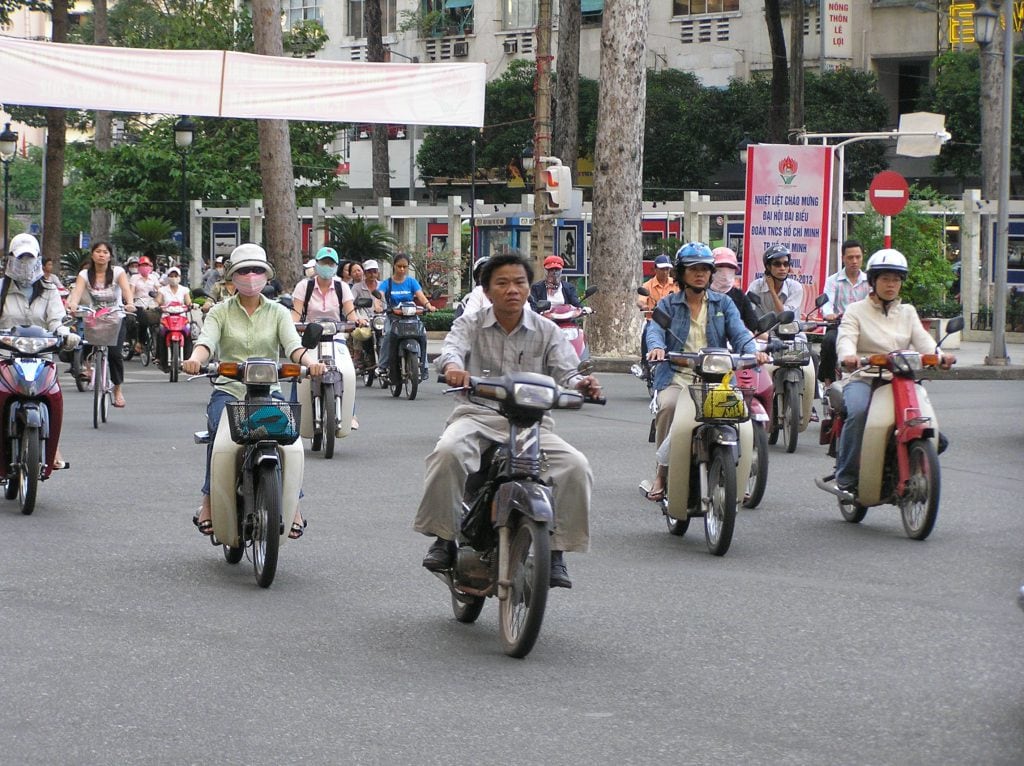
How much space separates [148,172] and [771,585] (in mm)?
48717

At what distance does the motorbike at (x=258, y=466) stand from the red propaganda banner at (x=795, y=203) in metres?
15.7

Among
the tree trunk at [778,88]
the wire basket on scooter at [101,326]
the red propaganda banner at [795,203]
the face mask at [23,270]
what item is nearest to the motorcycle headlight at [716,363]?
the face mask at [23,270]

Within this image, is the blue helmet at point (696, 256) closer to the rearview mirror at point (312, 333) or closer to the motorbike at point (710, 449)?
the motorbike at point (710, 449)

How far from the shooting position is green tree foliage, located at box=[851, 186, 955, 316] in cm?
3142

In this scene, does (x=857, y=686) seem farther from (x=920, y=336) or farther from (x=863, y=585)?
(x=920, y=336)

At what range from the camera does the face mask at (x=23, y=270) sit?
12.5 meters

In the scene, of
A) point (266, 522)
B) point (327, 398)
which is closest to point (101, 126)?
point (327, 398)

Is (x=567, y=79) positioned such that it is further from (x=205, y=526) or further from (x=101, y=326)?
(x=205, y=526)

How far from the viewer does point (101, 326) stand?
17328 millimetres

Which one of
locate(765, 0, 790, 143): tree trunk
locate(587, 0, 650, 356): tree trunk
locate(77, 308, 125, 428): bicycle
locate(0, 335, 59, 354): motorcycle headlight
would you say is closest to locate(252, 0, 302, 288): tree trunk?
locate(587, 0, 650, 356): tree trunk

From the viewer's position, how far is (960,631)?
7.64 m

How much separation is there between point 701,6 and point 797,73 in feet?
68.0

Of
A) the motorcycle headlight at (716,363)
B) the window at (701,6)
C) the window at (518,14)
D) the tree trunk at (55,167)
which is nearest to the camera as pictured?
the motorcycle headlight at (716,363)

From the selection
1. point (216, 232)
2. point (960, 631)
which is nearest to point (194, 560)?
point (960, 631)
